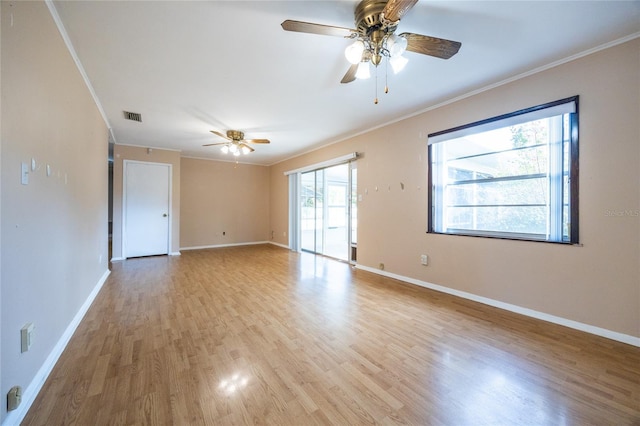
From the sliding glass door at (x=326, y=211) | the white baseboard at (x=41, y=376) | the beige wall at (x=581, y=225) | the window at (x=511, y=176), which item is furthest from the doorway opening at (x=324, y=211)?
the white baseboard at (x=41, y=376)

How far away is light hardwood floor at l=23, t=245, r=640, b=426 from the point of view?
137 centimetres

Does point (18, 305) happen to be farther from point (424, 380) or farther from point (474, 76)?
point (474, 76)

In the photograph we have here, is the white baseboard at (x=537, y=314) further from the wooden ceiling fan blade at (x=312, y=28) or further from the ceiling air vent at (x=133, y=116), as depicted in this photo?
the ceiling air vent at (x=133, y=116)

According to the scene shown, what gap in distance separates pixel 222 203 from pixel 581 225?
23.3 ft

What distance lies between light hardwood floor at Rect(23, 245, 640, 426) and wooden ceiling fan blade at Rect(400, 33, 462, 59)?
224 centimetres

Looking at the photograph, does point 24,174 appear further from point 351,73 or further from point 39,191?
point 351,73

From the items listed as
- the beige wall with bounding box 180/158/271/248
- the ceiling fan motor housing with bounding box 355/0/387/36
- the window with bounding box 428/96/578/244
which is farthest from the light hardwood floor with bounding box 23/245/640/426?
the beige wall with bounding box 180/158/271/248

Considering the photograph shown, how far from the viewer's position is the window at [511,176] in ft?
7.90

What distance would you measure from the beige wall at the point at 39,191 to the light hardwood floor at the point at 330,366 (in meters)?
0.34

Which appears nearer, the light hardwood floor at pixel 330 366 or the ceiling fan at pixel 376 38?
the light hardwood floor at pixel 330 366

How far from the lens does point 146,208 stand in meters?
5.61

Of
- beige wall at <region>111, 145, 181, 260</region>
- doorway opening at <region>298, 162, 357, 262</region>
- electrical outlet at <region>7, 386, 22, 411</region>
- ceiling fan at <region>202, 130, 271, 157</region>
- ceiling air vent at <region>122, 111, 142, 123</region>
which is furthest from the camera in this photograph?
doorway opening at <region>298, 162, 357, 262</region>

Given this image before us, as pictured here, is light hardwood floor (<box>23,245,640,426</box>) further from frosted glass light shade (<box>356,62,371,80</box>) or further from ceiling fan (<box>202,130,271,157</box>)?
ceiling fan (<box>202,130,271,157</box>)

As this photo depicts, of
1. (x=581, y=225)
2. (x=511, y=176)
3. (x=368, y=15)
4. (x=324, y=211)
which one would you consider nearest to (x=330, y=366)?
(x=368, y=15)
